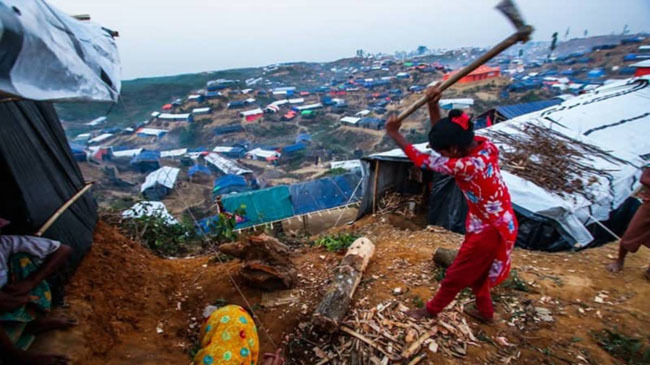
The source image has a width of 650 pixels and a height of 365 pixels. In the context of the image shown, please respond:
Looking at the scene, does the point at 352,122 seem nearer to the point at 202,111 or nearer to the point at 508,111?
the point at 202,111

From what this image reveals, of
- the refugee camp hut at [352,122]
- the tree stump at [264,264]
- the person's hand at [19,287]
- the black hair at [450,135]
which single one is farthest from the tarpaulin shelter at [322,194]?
the refugee camp hut at [352,122]

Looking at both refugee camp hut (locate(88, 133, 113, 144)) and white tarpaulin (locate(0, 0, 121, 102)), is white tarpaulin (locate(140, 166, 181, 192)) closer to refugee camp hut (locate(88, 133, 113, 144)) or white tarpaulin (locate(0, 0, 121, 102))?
white tarpaulin (locate(0, 0, 121, 102))

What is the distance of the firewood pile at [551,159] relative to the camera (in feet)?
18.0

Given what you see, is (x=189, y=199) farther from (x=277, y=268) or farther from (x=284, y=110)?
(x=284, y=110)

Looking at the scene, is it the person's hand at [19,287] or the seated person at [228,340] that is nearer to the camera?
the seated person at [228,340]

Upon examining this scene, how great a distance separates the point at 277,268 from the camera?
336cm

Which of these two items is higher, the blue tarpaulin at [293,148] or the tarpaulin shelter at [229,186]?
the tarpaulin shelter at [229,186]

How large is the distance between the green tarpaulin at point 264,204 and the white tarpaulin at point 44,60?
9990 mm

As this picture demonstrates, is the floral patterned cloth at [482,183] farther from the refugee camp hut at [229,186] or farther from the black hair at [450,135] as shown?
the refugee camp hut at [229,186]

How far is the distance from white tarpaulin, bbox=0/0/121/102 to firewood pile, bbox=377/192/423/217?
6.68 m

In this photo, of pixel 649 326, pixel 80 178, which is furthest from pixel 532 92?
pixel 80 178

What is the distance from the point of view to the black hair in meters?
2.02

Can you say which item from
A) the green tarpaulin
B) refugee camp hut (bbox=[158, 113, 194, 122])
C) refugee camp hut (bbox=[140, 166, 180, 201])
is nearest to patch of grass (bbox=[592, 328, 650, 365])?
the green tarpaulin

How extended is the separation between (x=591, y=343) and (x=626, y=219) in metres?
5.04
